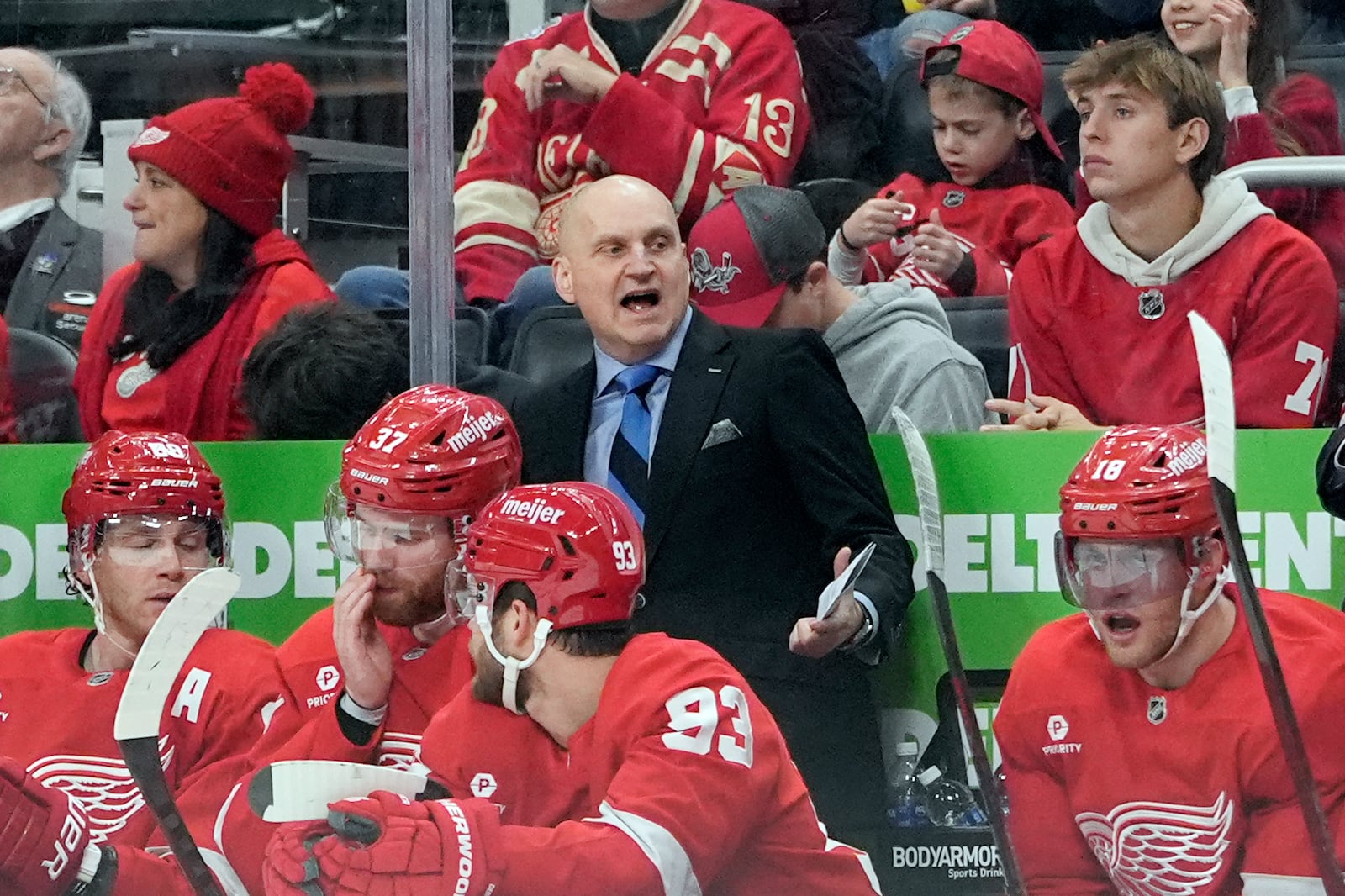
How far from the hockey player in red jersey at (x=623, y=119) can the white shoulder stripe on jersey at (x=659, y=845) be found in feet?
3.14

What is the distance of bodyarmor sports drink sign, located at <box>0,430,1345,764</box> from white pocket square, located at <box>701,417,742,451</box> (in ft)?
0.71

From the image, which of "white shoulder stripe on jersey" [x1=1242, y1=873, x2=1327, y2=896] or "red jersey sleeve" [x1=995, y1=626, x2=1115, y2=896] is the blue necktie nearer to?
"red jersey sleeve" [x1=995, y1=626, x2=1115, y2=896]

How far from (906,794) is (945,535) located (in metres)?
0.38

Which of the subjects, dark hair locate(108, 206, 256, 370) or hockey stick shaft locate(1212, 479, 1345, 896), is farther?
dark hair locate(108, 206, 256, 370)

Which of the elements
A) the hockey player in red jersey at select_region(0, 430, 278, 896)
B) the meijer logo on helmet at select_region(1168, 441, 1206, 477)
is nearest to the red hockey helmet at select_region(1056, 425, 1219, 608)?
the meijer logo on helmet at select_region(1168, 441, 1206, 477)

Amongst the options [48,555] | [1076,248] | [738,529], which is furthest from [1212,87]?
[48,555]

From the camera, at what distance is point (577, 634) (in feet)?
8.25

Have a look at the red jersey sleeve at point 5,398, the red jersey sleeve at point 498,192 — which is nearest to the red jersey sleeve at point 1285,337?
the red jersey sleeve at point 498,192

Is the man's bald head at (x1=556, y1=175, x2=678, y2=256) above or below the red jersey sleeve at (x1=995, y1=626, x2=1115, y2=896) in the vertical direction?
above

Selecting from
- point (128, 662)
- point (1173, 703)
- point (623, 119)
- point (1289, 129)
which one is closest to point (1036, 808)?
point (1173, 703)

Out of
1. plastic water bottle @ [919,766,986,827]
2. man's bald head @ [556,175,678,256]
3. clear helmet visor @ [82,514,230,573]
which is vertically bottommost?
plastic water bottle @ [919,766,986,827]

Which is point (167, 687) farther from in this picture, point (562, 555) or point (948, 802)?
point (948, 802)

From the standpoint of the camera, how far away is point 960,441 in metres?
2.88

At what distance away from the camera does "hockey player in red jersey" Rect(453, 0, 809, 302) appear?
9.81ft
